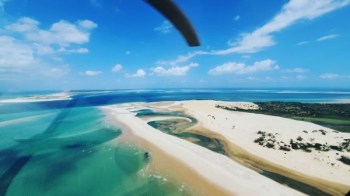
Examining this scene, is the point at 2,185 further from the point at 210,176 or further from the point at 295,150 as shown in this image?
the point at 295,150

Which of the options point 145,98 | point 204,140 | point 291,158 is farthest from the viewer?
point 145,98

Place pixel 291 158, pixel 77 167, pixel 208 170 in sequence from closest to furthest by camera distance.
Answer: pixel 208 170 < pixel 77 167 < pixel 291 158

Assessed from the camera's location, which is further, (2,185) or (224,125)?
(224,125)

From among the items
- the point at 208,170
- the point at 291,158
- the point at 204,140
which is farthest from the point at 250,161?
the point at 204,140

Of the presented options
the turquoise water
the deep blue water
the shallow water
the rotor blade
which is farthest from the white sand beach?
the deep blue water

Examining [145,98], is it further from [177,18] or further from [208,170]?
[177,18]

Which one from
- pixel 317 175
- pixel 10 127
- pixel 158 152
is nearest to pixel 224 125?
pixel 158 152

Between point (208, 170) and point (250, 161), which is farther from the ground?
point (208, 170)

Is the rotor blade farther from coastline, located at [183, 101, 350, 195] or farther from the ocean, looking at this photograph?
coastline, located at [183, 101, 350, 195]
